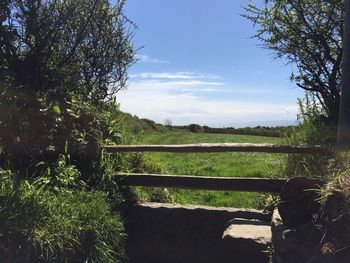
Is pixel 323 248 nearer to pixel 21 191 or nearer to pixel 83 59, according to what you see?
pixel 21 191

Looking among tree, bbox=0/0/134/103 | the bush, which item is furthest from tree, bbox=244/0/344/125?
tree, bbox=0/0/134/103

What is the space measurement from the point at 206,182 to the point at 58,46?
10.5ft

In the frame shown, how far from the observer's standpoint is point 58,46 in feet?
25.3

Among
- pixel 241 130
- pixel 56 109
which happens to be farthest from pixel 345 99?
pixel 241 130

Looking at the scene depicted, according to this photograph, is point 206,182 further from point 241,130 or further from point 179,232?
point 241,130

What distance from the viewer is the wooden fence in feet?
20.8

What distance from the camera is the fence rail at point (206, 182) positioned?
641 centimetres

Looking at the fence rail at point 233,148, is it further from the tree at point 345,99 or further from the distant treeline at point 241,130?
the distant treeline at point 241,130

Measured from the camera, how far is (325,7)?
292 inches

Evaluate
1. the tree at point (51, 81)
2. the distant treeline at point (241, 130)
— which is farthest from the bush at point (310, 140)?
the distant treeline at point (241, 130)

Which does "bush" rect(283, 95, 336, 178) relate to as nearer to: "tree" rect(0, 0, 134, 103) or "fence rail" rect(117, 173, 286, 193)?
"fence rail" rect(117, 173, 286, 193)

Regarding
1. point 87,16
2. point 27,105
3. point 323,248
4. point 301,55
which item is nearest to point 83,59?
point 87,16

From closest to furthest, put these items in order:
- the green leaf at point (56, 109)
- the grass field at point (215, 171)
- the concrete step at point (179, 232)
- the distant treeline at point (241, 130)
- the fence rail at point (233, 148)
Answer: the fence rail at point (233, 148)
the green leaf at point (56, 109)
the concrete step at point (179, 232)
the grass field at point (215, 171)
the distant treeline at point (241, 130)

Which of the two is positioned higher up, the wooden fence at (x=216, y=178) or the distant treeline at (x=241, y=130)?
the distant treeline at (x=241, y=130)
